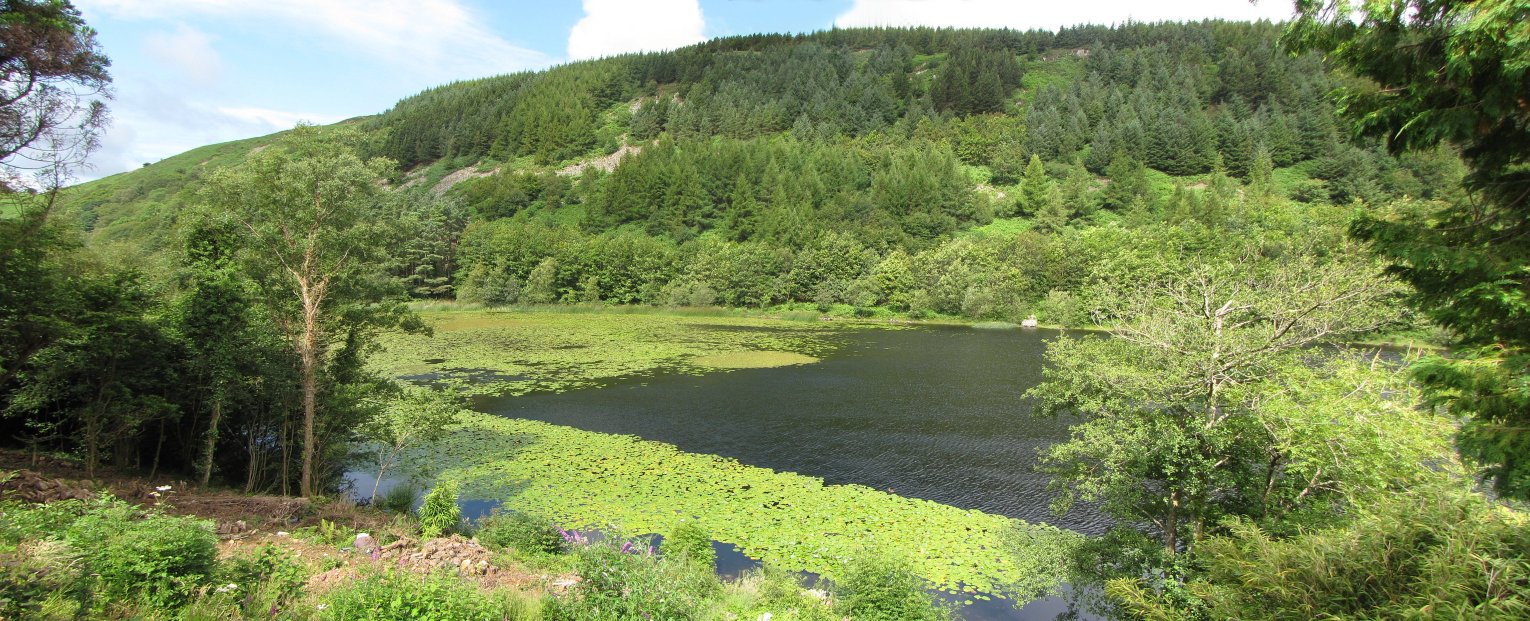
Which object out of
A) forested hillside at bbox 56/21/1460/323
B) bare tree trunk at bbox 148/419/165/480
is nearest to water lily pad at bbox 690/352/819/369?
forested hillside at bbox 56/21/1460/323

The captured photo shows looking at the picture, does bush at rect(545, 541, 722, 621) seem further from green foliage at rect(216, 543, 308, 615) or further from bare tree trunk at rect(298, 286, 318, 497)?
bare tree trunk at rect(298, 286, 318, 497)

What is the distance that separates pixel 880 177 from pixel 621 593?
108 metres

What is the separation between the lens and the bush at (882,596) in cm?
1031

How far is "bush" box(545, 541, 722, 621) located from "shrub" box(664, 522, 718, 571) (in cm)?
343

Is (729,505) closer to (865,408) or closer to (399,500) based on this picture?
(399,500)

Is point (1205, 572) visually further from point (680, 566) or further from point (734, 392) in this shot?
point (734, 392)

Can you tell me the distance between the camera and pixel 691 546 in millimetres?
Result: 13219

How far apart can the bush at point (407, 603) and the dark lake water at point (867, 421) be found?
14.0 metres

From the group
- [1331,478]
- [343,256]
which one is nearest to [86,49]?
[343,256]

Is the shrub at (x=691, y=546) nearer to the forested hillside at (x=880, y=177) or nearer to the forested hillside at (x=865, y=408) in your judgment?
the forested hillside at (x=865, y=408)

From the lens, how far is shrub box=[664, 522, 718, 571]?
1303 cm

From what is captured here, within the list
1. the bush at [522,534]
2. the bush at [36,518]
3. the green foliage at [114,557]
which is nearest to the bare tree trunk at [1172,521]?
the bush at [522,534]

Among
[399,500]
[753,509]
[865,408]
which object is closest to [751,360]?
[865,408]

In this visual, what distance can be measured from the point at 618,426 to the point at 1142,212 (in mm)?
88639
